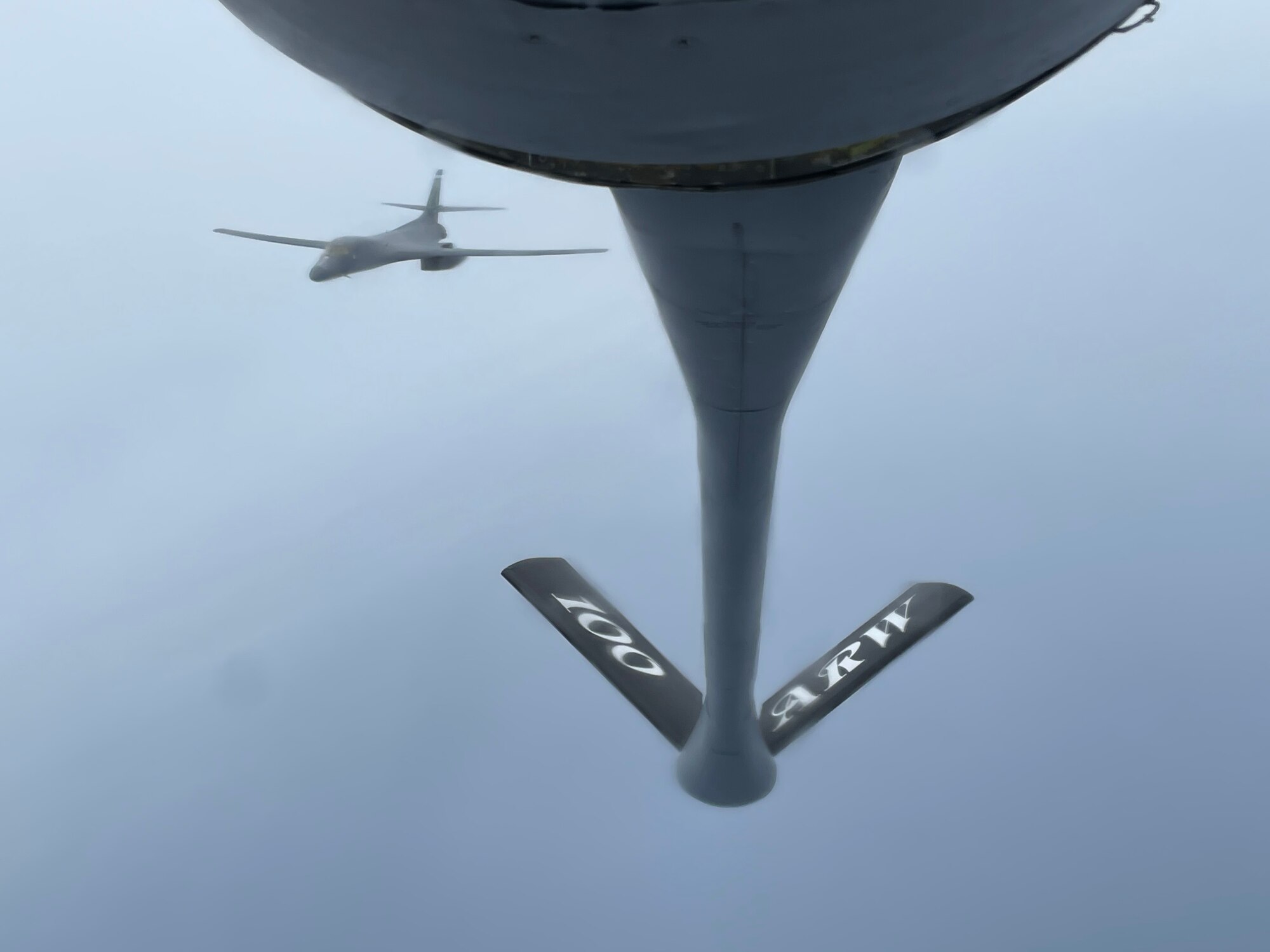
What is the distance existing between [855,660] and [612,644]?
210 cm

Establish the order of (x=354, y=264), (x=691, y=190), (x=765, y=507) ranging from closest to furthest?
1. (x=691, y=190)
2. (x=765, y=507)
3. (x=354, y=264)

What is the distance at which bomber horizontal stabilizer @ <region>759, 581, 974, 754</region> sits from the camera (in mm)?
8844

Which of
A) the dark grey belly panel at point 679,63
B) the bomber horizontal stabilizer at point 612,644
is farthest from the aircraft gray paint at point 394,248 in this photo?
the dark grey belly panel at point 679,63

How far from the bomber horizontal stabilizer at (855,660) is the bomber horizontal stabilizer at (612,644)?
731mm

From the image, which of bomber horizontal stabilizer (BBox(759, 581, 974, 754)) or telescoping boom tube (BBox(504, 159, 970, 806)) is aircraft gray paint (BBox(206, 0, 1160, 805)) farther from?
bomber horizontal stabilizer (BBox(759, 581, 974, 754))

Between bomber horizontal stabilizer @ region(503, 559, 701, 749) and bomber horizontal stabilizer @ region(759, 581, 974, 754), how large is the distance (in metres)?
0.73

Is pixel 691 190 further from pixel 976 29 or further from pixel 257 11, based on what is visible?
pixel 257 11

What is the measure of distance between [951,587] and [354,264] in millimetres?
6036

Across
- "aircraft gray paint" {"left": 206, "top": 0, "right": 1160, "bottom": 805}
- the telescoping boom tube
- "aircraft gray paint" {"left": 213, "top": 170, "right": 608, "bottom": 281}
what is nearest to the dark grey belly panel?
"aircraft gray paint" {"left": 206, "top": 0, "right": 1160, "bottom": 805}

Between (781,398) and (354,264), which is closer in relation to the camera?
(781,398)

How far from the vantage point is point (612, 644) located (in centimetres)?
925

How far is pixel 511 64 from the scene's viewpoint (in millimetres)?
1803

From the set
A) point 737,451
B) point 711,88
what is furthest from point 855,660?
point 711,88

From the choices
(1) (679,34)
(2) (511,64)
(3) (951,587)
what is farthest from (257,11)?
(3) (951,587)
